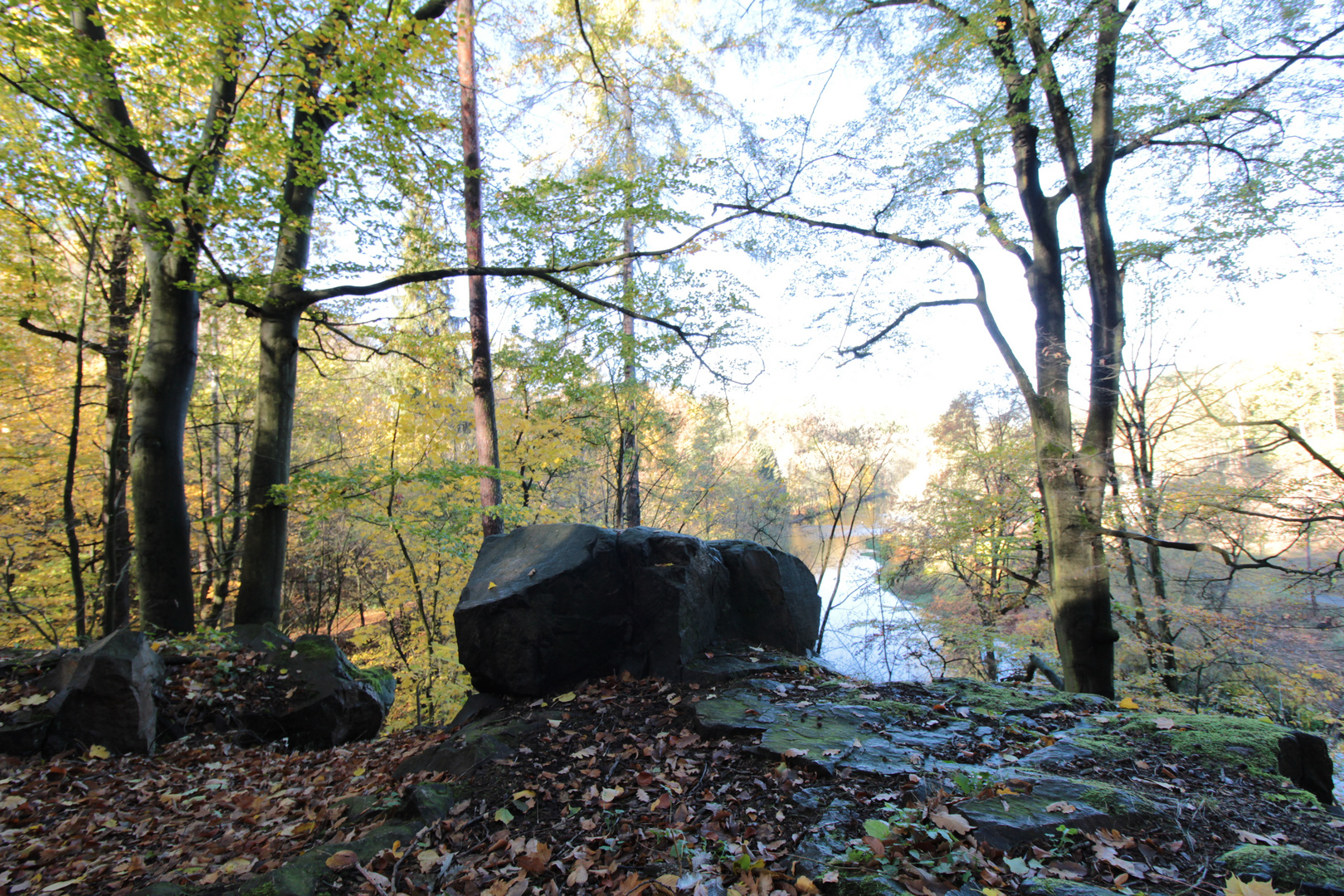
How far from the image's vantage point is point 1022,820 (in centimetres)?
218

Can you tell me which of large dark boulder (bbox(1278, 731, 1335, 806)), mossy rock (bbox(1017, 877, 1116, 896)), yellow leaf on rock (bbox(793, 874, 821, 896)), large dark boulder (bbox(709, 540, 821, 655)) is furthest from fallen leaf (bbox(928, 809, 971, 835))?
large dark boulder (bbox(709, 540, 821, 655))

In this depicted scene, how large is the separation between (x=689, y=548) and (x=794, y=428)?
7.90 meters

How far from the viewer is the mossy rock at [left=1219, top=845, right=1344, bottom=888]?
1768 millimetres

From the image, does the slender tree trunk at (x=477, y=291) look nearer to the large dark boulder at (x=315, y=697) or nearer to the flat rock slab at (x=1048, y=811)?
the large dark boulder at (x=315, y=697)

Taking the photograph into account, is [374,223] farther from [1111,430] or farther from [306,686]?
[1111,430]

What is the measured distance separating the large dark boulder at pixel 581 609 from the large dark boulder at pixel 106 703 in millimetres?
2423

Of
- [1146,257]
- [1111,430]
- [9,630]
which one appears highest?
[1146,257]

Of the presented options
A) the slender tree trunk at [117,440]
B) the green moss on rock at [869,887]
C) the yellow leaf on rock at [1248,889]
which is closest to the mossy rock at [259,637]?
the slender tree trunk at [117,440]

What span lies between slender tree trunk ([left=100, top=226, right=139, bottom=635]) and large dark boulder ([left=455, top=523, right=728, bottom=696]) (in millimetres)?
5431

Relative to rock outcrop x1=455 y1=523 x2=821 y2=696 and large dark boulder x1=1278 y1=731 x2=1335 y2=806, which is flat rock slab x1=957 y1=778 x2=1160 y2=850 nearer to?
large dark boulder x1=1278 y1=731 x2=1335 y2=806

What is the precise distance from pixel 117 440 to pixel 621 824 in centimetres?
814

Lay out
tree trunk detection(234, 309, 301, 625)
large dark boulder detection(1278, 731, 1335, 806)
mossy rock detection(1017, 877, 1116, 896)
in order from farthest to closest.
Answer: tree trunk detection(234, 309, 301, 625) < large dark boulder detection(1278, 731, 1335, 806) < mossy rock detection(1017, 877, 1116, 896)

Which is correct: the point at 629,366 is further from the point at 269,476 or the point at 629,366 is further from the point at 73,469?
the point at 73,469

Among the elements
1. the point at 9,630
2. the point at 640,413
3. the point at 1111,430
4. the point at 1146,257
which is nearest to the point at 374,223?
the point at 640,413
